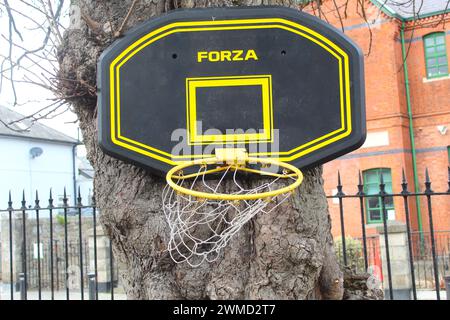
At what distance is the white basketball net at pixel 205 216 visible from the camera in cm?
239

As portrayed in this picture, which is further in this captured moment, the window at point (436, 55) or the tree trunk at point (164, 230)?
the window at point (436, 55)

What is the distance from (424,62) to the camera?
17.0 meters

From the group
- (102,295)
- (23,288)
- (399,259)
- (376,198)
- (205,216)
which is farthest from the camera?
(376,198)

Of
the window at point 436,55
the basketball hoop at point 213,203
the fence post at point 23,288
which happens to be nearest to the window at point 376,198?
the window at point 436,55

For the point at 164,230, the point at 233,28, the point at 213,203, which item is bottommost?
the point at 164,230

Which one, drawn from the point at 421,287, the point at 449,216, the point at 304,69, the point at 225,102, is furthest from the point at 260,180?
the point at 449,216

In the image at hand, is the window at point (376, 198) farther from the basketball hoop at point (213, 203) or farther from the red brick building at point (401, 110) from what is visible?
the basketball hoop at point (213, 203)

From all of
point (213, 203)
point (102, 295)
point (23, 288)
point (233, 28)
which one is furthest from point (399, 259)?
point (233, 28)

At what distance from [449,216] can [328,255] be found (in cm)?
1491

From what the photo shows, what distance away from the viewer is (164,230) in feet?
8.04

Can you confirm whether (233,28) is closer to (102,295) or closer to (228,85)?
(228,85)

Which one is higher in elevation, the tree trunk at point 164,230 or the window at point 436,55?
the window at point 436,55

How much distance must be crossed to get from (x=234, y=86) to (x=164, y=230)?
724 millimetres
